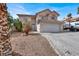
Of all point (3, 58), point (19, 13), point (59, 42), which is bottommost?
point (3, 58)

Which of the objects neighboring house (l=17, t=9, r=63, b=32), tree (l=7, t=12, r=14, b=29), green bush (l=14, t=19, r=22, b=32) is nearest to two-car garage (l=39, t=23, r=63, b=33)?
neighboring house (l=17, t=9, r=63, b=32)

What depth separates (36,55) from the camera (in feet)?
9.88

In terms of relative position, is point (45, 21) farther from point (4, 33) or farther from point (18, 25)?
point (4, 33)

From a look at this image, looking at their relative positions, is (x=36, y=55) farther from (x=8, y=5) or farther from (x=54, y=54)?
(x=8, y=5)

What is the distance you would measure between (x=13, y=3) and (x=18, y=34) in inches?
20.2

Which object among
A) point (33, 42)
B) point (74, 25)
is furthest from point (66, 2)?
point (33, 42)

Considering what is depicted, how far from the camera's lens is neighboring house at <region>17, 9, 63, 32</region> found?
3070 mm

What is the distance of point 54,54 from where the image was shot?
2.98 m

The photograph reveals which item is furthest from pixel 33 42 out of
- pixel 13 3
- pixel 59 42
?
pixel 13 3

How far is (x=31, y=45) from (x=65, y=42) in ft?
1.84

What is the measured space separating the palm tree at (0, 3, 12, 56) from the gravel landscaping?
0.43 feet

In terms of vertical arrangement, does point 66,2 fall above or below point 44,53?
above

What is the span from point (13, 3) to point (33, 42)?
0.72m

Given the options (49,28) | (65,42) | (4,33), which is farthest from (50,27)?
(4,33)
